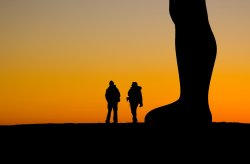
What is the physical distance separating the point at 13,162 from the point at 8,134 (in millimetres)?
1712

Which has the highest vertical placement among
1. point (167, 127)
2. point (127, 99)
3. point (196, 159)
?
point (127, 99)

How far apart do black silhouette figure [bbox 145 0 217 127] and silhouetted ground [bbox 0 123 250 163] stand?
5.0 inches

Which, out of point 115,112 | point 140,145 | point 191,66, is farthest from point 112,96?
point 140,145

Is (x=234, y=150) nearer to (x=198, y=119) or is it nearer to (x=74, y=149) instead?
(x=198, y=119)

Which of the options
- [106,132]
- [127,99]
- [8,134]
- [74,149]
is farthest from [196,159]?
[127,99]

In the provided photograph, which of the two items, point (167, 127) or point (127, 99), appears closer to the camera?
point (167, 127)

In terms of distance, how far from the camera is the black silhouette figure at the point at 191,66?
4.67 meters

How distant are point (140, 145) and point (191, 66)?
89cm

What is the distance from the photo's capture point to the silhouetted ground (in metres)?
3.93

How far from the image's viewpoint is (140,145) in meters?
4.36

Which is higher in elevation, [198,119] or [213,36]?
[213,36]

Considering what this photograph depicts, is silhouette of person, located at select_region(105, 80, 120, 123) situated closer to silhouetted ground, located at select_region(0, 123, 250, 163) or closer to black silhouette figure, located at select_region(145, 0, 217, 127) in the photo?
silhouetted ground, located at select_region(0, 123, 250, 163)

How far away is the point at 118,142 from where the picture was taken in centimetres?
464

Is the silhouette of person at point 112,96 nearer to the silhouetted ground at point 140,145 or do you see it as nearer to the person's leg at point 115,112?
the person's leg at point 115,112
